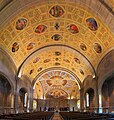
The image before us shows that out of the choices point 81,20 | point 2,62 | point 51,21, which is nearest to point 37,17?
point 51,21

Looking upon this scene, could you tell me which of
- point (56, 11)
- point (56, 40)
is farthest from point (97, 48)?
point (56, 11)

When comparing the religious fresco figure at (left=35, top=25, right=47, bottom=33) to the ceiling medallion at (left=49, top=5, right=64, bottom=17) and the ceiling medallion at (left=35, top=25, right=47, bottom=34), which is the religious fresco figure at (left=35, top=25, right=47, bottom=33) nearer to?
the ceiling medallion at (left=35, top=25, right=47, bottom=34)

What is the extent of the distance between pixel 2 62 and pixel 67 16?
9.00 metres

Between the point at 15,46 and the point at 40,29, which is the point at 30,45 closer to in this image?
the point at 15,46

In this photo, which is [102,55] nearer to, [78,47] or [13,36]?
[78,47]

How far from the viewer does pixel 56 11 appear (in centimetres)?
1881

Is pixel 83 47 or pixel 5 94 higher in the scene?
pixel 83 47

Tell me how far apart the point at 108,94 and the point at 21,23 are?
560 inches

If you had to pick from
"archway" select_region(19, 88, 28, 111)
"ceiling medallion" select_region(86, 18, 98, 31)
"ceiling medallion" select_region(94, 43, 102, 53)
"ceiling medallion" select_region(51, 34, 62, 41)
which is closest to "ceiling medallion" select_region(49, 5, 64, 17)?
"ceiling medallion" select_region(86, 18, 98, 31)

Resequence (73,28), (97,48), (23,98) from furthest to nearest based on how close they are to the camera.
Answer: (23,98) < (97,48) < (73,28)

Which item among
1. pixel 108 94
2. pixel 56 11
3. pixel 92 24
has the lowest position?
pixel 108 94

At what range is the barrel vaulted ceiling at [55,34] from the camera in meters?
17.7

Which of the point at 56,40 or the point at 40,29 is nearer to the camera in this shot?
the point at 40,29

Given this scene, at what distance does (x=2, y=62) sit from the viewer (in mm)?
20531
